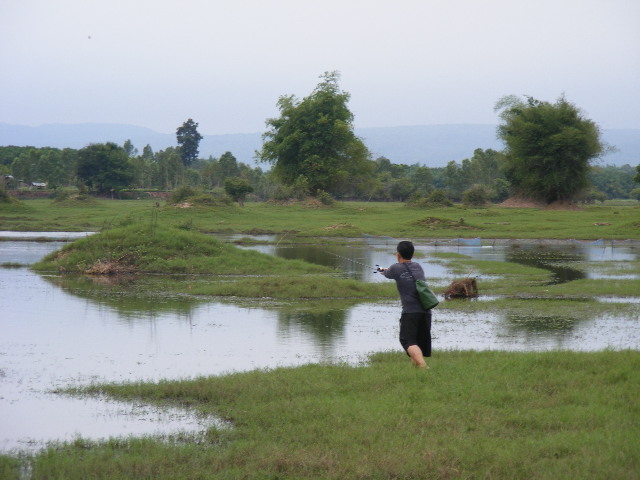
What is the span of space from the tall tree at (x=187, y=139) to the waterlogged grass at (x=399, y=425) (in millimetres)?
130333

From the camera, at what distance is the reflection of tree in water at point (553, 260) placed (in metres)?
26.7

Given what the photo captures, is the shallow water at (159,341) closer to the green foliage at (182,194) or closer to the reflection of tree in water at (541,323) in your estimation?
the reflection of tree in water at (541,323)

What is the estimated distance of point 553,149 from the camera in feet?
220

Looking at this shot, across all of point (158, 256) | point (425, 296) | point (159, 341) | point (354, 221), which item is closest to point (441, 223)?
point (354, 221)

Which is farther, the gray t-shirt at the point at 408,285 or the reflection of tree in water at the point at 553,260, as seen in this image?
the reflection of tree in water at the point at 553,260

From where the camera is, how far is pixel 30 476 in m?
6.99

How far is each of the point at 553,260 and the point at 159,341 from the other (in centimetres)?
2190

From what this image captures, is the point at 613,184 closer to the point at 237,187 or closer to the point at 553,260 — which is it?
the point at 237,187

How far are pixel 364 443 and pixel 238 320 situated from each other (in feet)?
33.5

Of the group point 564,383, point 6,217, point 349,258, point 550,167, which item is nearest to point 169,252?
point 349,258

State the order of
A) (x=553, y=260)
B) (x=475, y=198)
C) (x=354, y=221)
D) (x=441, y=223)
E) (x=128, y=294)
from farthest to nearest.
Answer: (x=475, y=198) < (x=354, y=221) < (x=441, y=223) < (x=553, y=260) < (x=128, y=294)

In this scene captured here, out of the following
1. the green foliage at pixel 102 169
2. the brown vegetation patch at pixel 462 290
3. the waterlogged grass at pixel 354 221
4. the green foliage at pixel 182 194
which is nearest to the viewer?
the brown vegetation patch at pixel 462 290

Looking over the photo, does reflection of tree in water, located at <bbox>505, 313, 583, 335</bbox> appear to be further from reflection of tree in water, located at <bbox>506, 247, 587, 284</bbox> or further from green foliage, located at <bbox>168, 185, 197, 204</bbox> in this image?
green foliage, located at <bbox>168, 185, 197, 204</bbox>

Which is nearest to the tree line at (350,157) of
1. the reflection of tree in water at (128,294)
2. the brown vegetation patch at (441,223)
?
the brown vegetation patch at (441,223)
